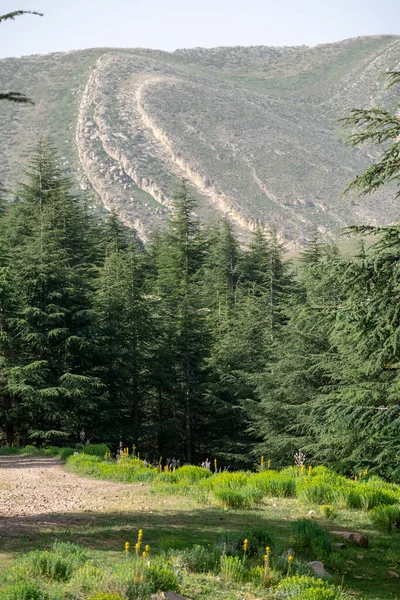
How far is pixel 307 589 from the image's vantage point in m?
5.22

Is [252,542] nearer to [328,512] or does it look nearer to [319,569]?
[319,569]

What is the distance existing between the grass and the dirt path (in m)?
0.28

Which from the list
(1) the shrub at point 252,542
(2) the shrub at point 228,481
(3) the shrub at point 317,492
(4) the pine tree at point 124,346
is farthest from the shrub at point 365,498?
(4) the pine tree at point 124,346

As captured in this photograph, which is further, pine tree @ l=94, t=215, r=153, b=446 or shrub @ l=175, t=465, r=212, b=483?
pine tree @ l=94, t=215, r=153, b=446

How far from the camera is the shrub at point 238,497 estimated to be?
31.7 feet

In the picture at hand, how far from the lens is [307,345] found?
23.1 metres

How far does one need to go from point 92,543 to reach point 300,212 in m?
125

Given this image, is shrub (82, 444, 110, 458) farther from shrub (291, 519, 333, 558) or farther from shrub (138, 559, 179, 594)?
shrub (138, 559, 179, 594)

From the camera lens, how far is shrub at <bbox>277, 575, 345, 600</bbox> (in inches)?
202

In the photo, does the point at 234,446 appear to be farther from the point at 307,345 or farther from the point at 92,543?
the point at 92,543

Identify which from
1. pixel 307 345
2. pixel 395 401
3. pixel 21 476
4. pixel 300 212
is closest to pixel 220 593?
pixel 21 476

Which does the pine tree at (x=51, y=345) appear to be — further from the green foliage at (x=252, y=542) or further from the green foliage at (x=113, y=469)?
the green foliage at (x=252, y=542)

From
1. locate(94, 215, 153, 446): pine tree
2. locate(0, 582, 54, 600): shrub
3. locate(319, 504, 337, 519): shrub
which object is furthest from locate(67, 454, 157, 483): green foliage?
locate(94, 215, 153, 446): pine tree

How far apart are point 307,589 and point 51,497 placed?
6.85m
